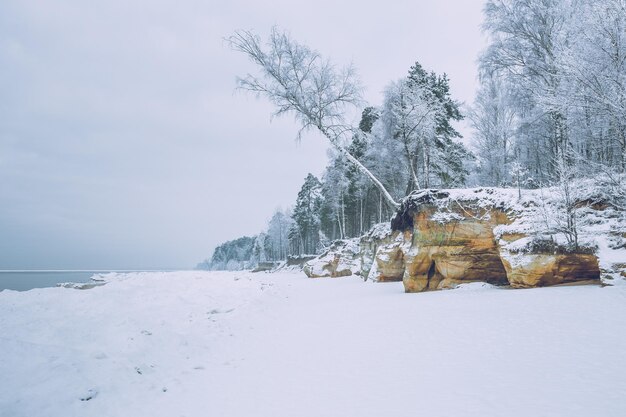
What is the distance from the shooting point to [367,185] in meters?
30.9

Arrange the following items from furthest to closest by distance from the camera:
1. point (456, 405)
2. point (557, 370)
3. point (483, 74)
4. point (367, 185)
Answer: point (367, 185)
point (483, 74)
point (557, 370)
point (456, 405)

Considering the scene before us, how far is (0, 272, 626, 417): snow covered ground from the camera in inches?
135

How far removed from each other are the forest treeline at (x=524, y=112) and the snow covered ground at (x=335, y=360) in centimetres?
457

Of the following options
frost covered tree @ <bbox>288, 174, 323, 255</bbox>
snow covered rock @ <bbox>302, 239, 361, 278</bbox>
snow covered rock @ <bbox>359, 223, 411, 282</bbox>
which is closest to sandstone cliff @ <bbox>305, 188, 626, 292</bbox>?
snow covered rock @ <bbox>359, 223, 411, 282</bbox>

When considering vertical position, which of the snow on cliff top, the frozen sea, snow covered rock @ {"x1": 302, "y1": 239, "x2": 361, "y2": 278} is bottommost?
the frozen sea

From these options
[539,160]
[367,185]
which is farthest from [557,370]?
[367,185]

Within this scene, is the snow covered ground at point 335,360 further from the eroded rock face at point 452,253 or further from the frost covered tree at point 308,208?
the frost covered tree at point 308,208

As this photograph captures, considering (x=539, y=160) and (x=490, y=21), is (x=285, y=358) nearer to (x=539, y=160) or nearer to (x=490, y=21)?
(x=490, y=21)

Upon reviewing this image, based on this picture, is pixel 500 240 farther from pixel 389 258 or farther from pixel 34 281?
pixel 34 281

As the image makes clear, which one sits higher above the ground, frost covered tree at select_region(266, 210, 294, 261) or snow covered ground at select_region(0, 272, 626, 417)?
frost covered tree at select_region(266, 210, 294, 261)

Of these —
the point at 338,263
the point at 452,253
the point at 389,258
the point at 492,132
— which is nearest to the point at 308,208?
the point at 338,263

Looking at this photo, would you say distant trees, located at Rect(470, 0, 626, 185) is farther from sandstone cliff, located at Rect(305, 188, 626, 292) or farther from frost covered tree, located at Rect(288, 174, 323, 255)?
frost covered tree, located at Rect(288, 174, 323, 255)

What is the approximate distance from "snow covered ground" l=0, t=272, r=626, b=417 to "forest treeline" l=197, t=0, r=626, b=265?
4571 mm

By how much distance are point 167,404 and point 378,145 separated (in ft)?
74.4
